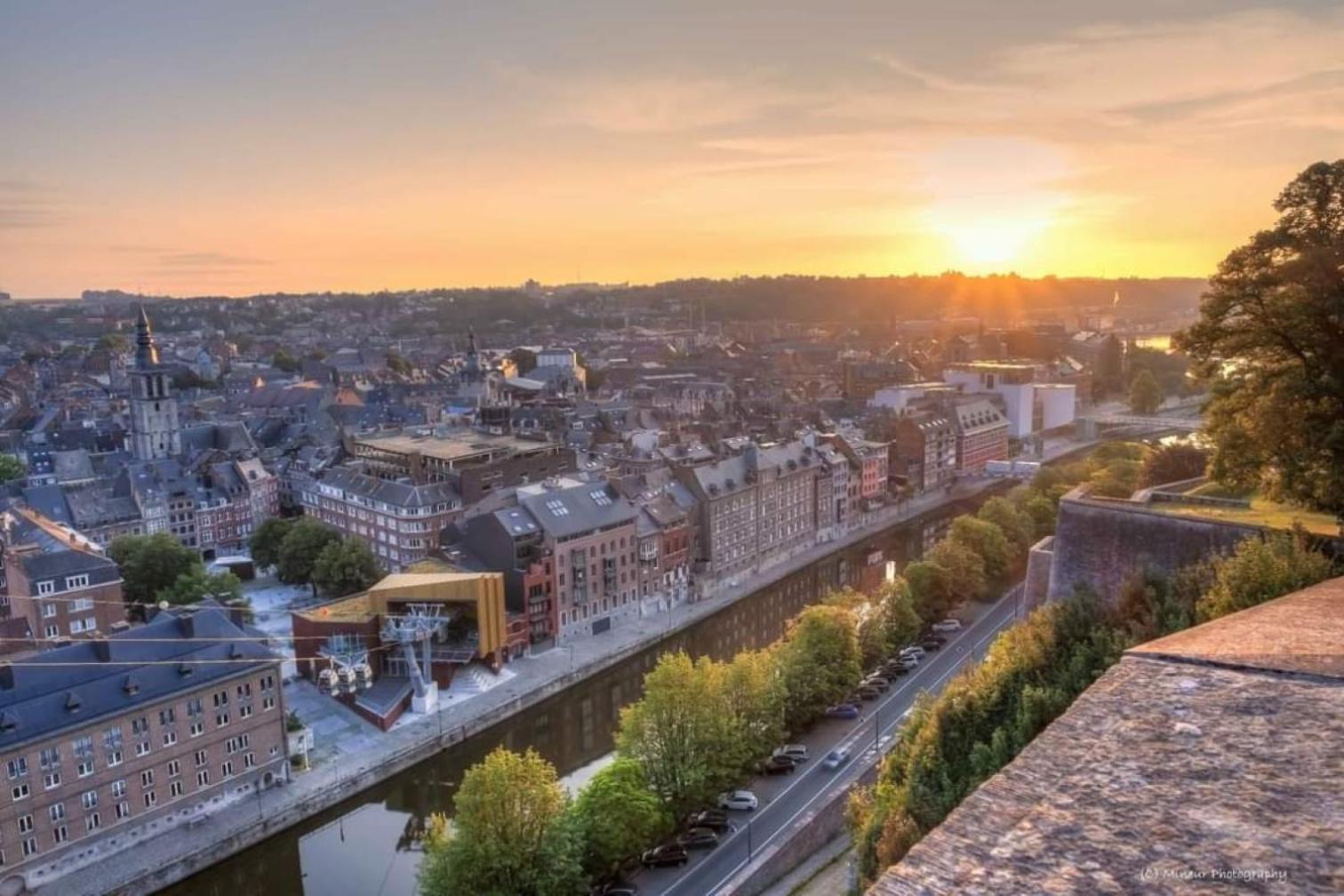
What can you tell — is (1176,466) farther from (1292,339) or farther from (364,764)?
(364,764)

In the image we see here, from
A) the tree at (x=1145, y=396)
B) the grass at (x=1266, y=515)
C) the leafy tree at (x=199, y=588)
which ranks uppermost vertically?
the grass at (x=1266, y=515)

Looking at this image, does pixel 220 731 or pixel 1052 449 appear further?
pixel 1052 449

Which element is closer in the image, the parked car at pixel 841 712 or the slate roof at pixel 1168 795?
the slate roof at pixel 1168 795

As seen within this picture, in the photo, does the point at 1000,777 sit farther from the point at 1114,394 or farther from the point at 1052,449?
the point at 1114,394

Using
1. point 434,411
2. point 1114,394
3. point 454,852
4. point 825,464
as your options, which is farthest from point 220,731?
point 1114,394

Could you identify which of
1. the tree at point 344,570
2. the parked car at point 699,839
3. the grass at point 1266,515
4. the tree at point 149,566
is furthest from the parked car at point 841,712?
the tree at point 149,566

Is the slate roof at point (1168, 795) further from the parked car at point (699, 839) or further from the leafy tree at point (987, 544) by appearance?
the leafy tree at point (987, 544)

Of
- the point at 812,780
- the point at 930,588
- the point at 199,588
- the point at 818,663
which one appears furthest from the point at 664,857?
the point at 199,588
